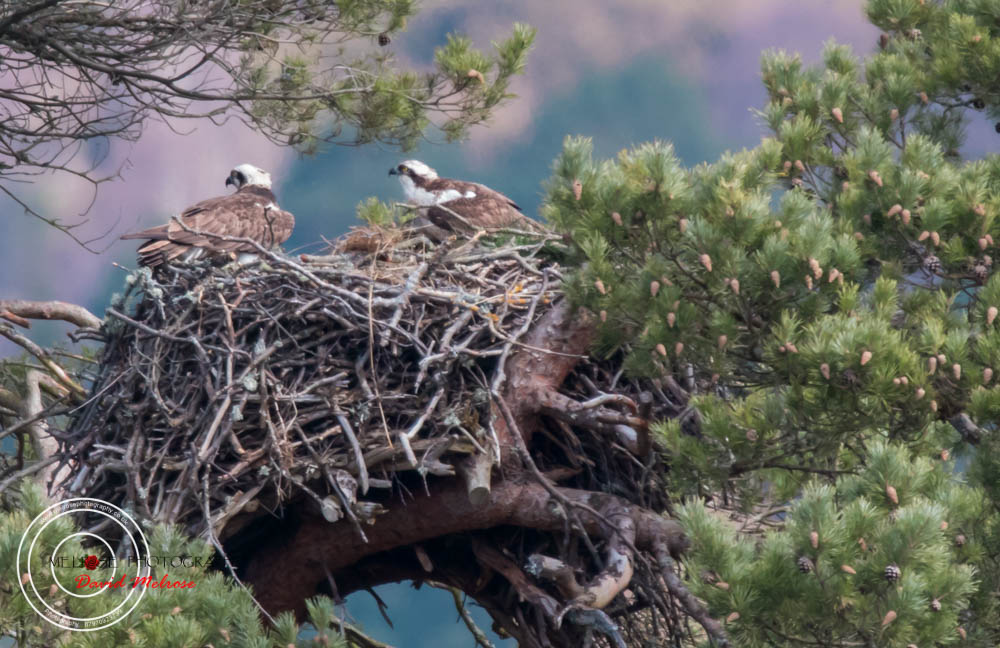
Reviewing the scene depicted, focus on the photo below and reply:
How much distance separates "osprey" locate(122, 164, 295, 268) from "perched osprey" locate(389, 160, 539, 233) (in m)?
0.95

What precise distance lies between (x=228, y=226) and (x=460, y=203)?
1553 mm

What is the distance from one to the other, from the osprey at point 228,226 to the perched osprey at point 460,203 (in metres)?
0.95

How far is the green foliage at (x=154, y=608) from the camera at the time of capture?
3.52 metres

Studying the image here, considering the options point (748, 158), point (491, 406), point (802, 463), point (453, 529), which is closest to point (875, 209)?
point (748, 158)

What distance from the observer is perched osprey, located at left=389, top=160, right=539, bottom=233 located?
746 cm

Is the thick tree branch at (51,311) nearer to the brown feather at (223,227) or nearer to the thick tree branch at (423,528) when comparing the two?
the brown feather at (223,227)

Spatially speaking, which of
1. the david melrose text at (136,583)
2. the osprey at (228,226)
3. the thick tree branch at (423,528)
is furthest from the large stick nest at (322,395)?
the david melrose text at (136,583)

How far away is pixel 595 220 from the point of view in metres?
4.20

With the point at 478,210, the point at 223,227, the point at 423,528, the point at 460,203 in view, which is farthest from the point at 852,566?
the point at 223,227

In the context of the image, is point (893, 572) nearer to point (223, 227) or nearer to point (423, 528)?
point (423, 528)

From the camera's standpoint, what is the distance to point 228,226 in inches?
299

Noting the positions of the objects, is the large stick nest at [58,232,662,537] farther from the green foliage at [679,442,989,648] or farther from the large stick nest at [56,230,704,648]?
the green foliage at [679,442,989,648]

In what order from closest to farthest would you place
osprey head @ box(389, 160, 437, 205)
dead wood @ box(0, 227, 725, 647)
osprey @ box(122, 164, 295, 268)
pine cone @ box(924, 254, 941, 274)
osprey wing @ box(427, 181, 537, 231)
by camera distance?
pine cone @ box(924, 254, 941, 274) → dead wood @ box(0, 227, 725, 647) → osprey @ box(122, 164, 295, 268) → osprey wing @ box(427, 181, 537, 231) → osprey head @ box(389, 160, 437, 205)

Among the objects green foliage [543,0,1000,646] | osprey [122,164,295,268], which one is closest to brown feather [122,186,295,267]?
osprey [122,164,295,268]
